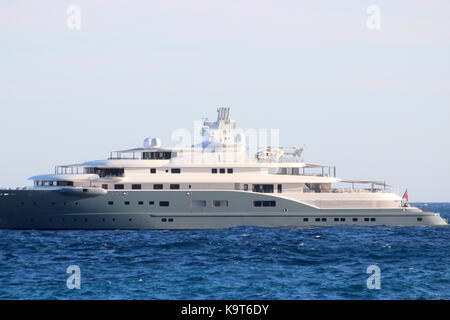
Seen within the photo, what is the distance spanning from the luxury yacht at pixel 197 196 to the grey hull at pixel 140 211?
6 cm

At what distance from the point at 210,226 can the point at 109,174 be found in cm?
767

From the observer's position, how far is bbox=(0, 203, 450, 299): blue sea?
21.5 m

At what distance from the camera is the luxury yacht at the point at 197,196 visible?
4047 cm

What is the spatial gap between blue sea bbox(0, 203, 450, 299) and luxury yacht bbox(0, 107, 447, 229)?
124 cm

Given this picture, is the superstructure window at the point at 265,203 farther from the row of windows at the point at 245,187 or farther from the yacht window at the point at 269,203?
the row of windows at the point at 245,187

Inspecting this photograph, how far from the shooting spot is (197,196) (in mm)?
41344

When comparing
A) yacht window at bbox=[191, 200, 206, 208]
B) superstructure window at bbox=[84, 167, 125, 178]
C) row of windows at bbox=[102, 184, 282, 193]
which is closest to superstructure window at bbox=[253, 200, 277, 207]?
row of windows at bbox=[102, 184, 282, 193]

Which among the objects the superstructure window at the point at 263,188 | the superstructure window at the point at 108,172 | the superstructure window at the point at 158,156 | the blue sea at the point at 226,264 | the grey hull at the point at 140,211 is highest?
the superstructure window at the point at 158,156

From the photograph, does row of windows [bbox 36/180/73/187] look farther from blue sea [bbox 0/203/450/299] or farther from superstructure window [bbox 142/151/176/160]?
superstructure window [bbox 142/151/176/160]

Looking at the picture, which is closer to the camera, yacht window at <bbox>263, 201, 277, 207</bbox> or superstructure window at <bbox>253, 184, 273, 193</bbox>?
yacht window at <bbox>263, 201, 277, 207</bbox>

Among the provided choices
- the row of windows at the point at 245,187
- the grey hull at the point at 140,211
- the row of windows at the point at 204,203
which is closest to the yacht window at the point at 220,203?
the row of windows at the point at 204,203

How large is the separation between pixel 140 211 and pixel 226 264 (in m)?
14.7
